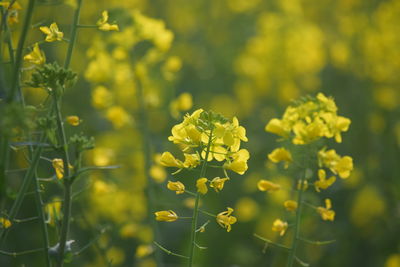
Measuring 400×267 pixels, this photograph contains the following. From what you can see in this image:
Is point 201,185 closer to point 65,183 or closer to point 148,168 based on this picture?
point 65,183

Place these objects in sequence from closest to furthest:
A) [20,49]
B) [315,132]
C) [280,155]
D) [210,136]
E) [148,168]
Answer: [20,49]
[210,136]
[315,132]
[280,155]
[148,168]

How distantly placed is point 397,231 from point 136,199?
232cm

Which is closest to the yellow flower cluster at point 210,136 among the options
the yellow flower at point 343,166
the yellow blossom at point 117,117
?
the yellow flower at point 343,166

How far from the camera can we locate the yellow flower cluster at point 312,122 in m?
2.42

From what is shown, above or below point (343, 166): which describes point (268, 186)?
below

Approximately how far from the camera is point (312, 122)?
2.46 m

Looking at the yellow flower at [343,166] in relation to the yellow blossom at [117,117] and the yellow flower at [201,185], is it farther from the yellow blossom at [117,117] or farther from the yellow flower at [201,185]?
the yellow blossom at [117,117]

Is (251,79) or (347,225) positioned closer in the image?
(347,225)

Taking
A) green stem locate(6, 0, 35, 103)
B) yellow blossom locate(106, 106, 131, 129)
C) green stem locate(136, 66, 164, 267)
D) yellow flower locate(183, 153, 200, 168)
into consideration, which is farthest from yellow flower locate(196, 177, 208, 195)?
yellow blossom locate(106, 106, 131, 129)

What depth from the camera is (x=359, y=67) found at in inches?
246

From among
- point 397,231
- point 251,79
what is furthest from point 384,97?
point 397,231

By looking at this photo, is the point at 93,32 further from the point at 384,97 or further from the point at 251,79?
the point at 384,97

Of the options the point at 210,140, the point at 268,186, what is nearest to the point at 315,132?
the point at 268,186

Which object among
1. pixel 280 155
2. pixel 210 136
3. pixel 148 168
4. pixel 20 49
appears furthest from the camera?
pixel 148 168
